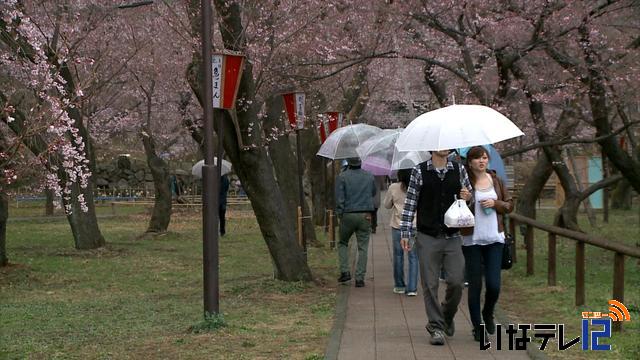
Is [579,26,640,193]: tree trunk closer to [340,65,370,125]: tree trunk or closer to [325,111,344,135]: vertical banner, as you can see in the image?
[325,111,344,135]: vertical banner

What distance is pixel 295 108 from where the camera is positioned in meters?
14.4

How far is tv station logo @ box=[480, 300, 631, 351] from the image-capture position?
759 cm

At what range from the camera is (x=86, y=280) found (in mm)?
13820

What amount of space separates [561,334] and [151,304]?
529 centimetres

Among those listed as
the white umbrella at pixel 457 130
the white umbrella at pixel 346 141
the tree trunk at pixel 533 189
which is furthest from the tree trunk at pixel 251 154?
the tree trunk at pixel 533 189

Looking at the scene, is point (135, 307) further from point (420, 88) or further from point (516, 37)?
point (420, 88)

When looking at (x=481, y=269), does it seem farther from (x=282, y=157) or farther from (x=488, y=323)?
(x=282, y=157)

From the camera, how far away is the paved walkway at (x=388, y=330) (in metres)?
7.34

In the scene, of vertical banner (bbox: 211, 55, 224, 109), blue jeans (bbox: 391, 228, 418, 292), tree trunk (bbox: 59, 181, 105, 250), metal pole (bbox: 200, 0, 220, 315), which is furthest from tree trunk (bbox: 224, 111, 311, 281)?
tree trunk (bbox: 59, 181, 105, 250)

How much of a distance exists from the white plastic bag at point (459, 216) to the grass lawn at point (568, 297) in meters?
1.32

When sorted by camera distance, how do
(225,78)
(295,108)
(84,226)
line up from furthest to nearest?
(84,226), (295,108), (225,78)

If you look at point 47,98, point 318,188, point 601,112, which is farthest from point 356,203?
point 318,188

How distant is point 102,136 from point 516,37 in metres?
20.9

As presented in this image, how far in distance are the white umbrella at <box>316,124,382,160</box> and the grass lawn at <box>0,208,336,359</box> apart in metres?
1.93
